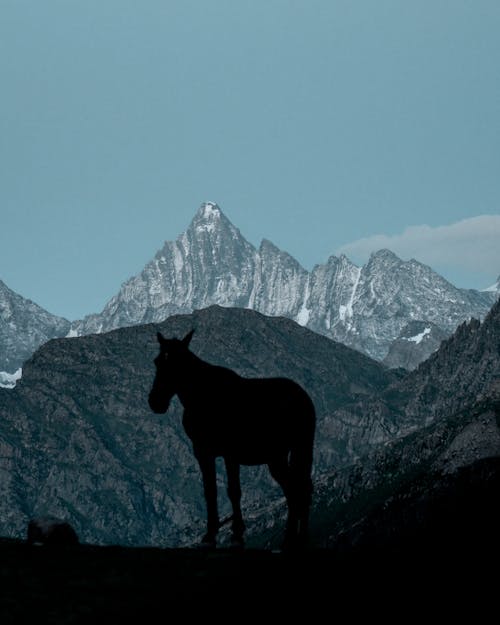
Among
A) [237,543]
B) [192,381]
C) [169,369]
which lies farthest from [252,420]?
[237,543]

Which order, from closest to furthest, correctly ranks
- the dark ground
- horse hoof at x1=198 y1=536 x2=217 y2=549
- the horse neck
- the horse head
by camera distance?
the dark ground < horse hoof at x1=198 y1=536 x2=217 y2=549 < the horse neck < the horse head

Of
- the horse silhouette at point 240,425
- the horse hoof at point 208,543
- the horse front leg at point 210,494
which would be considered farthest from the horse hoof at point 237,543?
the horse front leg at point 210,494

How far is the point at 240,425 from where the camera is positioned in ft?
107

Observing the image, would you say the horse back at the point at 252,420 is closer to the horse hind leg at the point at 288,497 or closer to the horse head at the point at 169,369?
the horse hind leg at the point at 288,497

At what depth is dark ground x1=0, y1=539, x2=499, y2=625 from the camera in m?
22.6

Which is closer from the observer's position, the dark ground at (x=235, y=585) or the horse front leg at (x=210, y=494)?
the dark ground at (x=235, y=585)

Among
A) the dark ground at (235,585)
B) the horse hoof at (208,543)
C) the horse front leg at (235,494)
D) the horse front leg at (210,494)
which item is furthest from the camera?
the horse front leg at (210,494)

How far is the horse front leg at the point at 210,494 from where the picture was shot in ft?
106

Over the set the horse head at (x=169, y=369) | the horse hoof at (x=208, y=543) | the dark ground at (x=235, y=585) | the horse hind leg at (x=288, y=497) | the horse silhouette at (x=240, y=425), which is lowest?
the dark ground at (x=235, y=585)

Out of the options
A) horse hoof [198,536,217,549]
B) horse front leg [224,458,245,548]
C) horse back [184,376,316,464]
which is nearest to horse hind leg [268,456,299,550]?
horse back [184,376,316,464]

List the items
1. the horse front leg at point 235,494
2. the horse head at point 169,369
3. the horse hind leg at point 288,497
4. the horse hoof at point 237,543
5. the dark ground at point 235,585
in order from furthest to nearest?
the horse head at point 169,369 < the horse front leg at point 235,494 < the horse hind leg at point 288,497 < the horse hoof at point 237,543 < the dark ground at point 235,585

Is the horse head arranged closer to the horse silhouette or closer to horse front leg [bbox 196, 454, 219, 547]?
the horse silhouette

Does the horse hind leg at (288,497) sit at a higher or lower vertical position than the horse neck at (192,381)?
lower

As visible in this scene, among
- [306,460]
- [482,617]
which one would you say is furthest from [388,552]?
[482,617]
